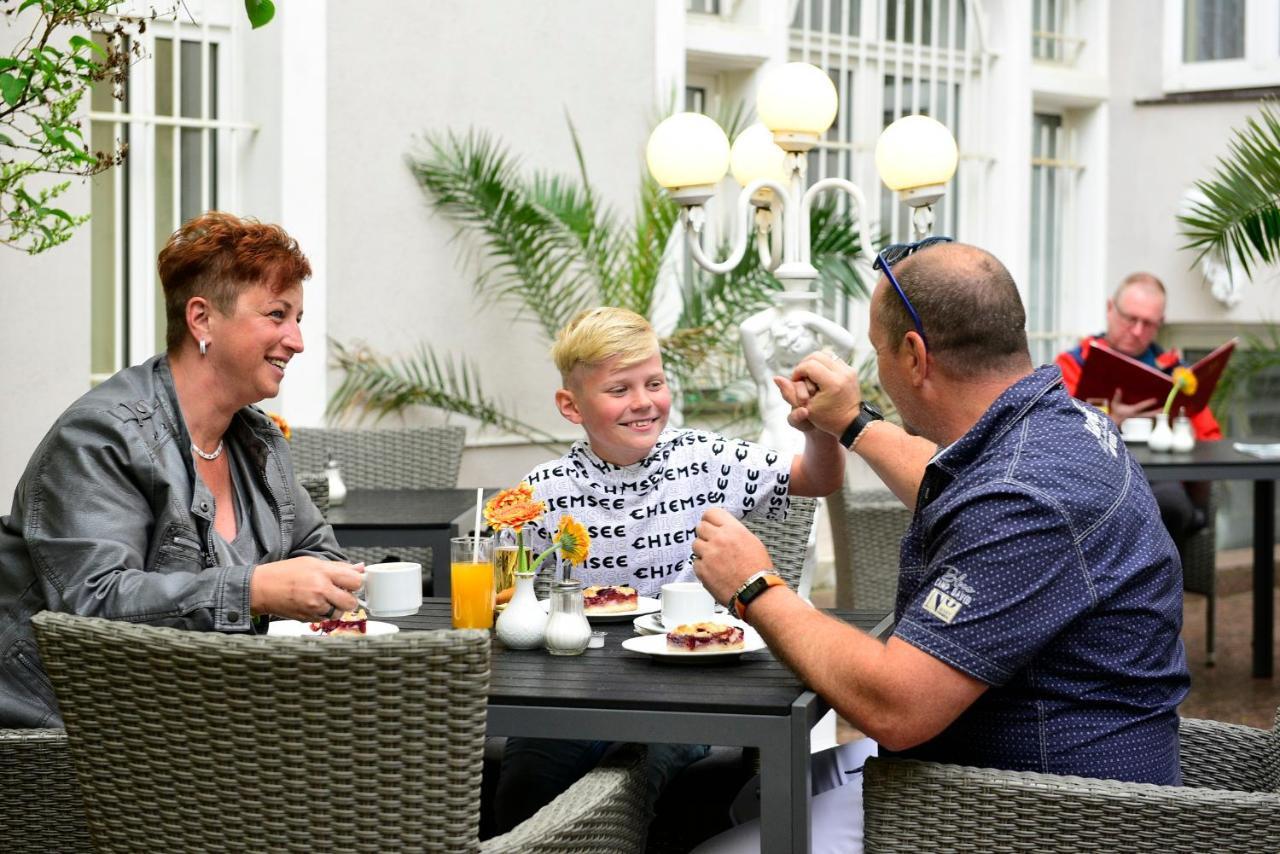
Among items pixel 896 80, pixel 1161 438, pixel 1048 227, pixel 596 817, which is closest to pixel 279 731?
pixel 596 817

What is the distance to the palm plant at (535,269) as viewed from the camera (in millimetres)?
6305

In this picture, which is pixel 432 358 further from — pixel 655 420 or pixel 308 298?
pixel 655 420

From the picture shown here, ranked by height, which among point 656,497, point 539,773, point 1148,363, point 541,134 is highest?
point 541,134

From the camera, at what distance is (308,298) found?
6.07m

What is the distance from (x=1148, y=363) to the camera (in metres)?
6.99

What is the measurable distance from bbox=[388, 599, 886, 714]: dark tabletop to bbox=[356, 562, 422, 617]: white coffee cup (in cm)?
24

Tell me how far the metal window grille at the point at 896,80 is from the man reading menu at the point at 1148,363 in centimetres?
149

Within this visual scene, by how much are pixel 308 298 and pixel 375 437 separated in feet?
3.00

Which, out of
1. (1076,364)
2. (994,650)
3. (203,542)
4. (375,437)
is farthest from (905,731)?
(1076,364)

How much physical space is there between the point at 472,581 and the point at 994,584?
0.98 m

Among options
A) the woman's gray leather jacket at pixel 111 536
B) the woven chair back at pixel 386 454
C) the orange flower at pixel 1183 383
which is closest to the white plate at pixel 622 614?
the woman's gray leather jacket at pixel 111 536

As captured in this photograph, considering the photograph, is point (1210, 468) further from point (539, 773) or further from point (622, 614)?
point (539, 773)

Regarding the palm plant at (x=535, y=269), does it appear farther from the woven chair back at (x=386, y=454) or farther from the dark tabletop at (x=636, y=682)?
the dark tabletop at (x=636, y=682)

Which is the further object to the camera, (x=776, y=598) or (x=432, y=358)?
(x=432, y=358)
